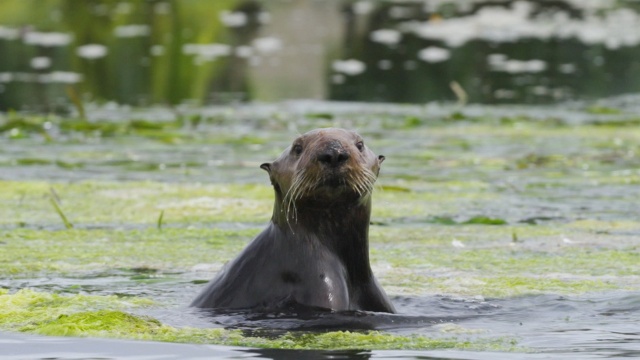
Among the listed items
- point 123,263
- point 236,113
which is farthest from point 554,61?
point 123,263

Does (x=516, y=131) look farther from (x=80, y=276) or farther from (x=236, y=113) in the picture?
(x=80, y=276)

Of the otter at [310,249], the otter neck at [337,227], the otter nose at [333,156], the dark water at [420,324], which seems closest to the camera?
the dark water at [420,324]

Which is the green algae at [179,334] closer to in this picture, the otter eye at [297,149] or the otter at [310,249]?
the otter at [310,249]

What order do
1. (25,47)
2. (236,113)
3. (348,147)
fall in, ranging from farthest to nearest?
1. (25,47)
2. (236,113)
3. (348,147)

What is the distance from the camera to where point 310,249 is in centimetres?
543

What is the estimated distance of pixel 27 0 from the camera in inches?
1241

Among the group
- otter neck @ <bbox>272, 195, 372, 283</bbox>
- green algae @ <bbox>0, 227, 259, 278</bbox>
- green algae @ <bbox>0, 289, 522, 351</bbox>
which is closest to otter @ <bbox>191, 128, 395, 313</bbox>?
otter neck @ <bbox>272, 195, 372, 283</bbox>

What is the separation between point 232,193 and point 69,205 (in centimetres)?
113

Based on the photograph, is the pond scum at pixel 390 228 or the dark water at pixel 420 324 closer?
the dark water at pixel 420 324

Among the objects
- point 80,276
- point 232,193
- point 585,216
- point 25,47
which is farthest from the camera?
point 25,47

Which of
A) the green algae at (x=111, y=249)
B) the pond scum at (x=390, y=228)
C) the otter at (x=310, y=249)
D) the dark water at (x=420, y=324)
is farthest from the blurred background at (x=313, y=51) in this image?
the otter at (x=310, y=249)

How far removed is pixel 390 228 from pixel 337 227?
111 inches

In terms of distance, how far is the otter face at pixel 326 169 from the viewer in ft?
16.9

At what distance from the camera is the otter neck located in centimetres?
543
